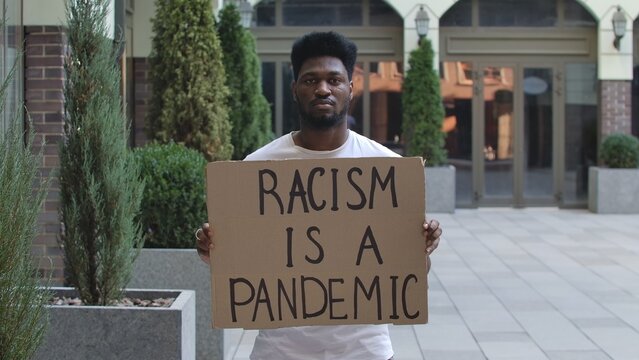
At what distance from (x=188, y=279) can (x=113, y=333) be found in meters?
1.34

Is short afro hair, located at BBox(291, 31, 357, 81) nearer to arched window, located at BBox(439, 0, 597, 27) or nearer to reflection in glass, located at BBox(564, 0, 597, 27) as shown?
arched window, located at BBox(439, 0, 597, 27)

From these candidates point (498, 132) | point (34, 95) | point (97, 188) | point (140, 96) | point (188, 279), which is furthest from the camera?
point (498, 132)

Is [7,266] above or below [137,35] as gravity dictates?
below

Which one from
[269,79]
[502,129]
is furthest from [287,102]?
[502,129]

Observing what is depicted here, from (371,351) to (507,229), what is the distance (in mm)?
11806

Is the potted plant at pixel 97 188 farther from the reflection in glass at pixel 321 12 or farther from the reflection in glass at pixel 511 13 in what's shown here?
the reflection in glass at pixel 511 13

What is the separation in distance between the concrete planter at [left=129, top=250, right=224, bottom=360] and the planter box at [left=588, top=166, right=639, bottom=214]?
1182 centimetres

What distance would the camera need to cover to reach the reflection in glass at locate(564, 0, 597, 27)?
57.9 ft

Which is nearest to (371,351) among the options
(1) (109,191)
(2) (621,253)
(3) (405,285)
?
(3) (405,285)

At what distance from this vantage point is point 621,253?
11.8 meters

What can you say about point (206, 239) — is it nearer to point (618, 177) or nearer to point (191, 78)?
point (191, 78)

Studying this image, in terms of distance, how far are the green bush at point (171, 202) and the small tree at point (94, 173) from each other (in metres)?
1.24

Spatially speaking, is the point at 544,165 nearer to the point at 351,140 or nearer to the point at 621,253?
the point at 621,253

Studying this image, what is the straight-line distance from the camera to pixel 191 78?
8.60m
